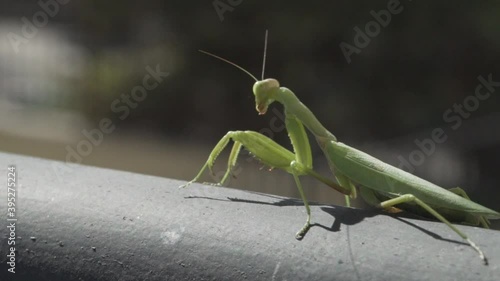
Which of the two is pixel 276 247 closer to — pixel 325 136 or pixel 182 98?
pixel 325 136

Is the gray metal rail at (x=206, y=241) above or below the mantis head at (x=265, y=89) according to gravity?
below

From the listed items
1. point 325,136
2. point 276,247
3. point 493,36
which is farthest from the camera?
point 493,36

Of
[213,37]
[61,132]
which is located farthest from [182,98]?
[61,132]

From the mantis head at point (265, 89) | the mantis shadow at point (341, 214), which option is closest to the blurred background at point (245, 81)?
the mantis head at point (265, 89)

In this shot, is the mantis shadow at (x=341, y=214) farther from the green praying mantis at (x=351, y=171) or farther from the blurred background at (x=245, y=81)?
the blurred background at (x=245, y=81)

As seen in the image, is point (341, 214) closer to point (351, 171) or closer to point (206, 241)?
point (206, 241)

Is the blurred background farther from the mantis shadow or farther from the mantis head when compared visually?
the mantis shadow
